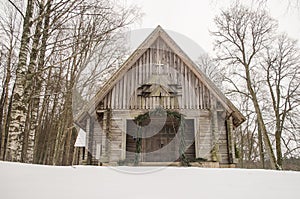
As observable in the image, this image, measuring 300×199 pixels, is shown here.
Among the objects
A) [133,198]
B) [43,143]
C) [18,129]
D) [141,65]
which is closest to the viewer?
[133,198]

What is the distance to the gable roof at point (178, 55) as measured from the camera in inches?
327

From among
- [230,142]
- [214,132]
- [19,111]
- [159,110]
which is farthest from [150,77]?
[19,111]

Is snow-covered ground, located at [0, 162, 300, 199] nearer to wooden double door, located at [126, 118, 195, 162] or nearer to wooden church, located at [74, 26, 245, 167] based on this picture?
wooden church, located at [74, 26, 245, 167]

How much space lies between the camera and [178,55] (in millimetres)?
8938

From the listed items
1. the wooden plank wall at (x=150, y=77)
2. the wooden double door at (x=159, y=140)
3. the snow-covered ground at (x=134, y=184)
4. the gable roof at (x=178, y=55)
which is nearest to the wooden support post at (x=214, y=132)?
the wooden plank wall at (x=150, y=77)

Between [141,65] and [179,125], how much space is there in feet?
8.20

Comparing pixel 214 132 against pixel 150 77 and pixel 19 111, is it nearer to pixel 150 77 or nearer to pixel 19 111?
pixel 150 77

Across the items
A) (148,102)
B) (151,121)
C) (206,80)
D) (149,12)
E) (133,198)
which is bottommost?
(133,198)

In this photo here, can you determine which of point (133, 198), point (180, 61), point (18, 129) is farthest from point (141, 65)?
point (133, 198)

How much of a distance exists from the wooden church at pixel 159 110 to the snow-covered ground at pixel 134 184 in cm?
539

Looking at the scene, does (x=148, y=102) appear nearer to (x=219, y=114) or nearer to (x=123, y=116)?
(x=123, y=116)

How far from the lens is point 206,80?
8.48 metres

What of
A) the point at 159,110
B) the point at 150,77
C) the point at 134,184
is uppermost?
the point at 150,77

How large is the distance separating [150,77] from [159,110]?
1221mm
